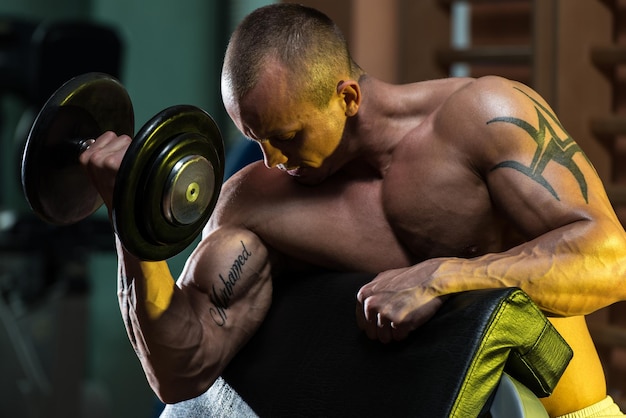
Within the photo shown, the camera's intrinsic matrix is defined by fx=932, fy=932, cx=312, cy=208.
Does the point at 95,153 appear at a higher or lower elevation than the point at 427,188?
higher

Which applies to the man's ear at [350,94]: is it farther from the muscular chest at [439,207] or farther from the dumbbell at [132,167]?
the dumbbell at [132,167]

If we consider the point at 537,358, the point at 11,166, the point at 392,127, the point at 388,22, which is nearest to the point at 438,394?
the point at 537,358

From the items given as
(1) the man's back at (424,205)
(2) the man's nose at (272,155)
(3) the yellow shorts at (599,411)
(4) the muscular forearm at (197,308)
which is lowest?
(3) the yellow shorts at (599,411)

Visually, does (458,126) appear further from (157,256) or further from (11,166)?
(11,166)

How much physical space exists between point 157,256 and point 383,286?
0.99ft

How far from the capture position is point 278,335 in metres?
1.46

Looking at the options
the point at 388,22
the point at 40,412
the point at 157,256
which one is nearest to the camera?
the point at 157,256

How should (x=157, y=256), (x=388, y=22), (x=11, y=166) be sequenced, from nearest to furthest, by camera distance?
(x=157, y=256), (x=388, y=22), (x=11, y=166)

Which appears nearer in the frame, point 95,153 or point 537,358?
point 537,358

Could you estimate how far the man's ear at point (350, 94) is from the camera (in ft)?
4.49

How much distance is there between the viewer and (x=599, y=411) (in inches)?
53.7

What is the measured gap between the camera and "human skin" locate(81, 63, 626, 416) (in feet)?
4.00

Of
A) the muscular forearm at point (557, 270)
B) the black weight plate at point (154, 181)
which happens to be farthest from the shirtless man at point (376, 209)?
the black weight plate at point (154, 181)

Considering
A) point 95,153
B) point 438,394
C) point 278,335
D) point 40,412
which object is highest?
point 95,153
